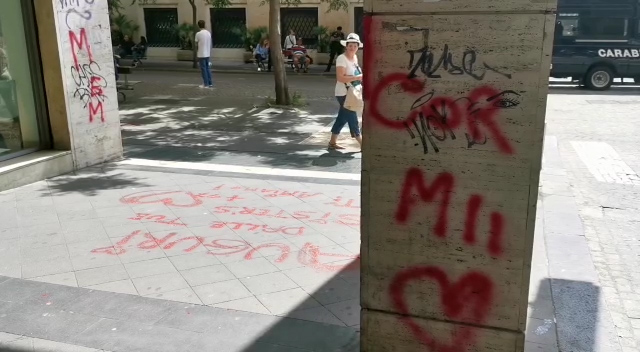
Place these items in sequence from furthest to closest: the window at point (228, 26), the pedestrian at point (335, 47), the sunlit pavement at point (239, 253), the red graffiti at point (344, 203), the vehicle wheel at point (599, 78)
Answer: the window at point (228, 26) → the pedestrian at point (335, 47) → the vehicle wheel at point (599, 78) → the red graffiti at point (344, 203) → the sunlit pavement at point (239, 253)

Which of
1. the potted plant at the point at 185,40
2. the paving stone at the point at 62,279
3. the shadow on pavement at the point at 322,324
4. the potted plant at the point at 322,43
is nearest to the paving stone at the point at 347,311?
the shadow on pavement at the point at 322,324

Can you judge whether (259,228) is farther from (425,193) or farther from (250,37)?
(250,37)

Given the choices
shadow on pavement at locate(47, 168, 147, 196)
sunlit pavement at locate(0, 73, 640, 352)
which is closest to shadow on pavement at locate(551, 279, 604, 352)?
sunlit pavement at locate(0, 73, 640, 352)

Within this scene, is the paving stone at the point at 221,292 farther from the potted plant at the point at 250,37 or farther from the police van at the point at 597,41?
the potted plant at the point at 250,37

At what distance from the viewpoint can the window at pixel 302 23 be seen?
26.3 m

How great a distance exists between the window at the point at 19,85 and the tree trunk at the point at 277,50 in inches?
257

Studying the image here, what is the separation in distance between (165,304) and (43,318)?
0.83m

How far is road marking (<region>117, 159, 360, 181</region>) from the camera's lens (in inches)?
309

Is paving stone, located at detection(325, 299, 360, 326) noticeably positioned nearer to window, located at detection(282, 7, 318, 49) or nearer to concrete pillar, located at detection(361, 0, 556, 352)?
concrete pillar, located at detection(361, 0, 556, 352)

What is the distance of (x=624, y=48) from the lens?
56.4 ft

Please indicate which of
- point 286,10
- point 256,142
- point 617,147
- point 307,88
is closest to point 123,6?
point 286,10

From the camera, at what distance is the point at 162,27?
2894cm

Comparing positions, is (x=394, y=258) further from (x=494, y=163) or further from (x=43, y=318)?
(x=43, y=318)

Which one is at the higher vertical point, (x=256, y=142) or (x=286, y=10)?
(x=286, y=10)
